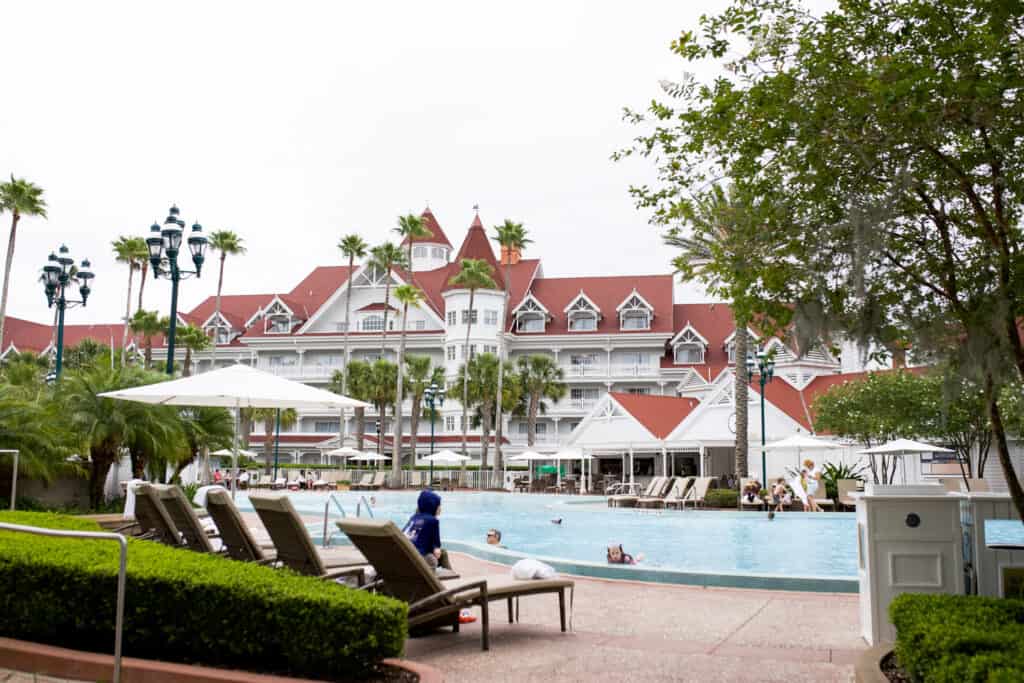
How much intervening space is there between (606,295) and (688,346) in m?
7.48

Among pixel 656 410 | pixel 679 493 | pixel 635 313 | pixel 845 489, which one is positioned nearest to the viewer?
pixel 845 489

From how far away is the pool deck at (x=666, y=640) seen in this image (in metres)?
6.00

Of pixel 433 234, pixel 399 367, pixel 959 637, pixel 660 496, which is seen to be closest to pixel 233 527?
pixel 959 637

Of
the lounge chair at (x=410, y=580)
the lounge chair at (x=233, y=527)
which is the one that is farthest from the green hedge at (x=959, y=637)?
the lounge chair at (x=233, y=527)

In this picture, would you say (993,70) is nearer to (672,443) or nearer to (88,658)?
(88,658)

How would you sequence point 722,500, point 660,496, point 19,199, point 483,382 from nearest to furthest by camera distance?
point 722,500, point 660,496, point 19,199, point 483,382

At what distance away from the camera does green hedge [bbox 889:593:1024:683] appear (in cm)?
407

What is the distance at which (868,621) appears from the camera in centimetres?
682

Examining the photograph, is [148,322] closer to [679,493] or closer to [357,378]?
[357,378]

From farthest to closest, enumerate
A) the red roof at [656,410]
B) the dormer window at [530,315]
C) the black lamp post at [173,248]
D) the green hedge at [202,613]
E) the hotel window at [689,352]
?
the dormer window at [530,315], the hotel window at [689,352], the red roof at [656,410], the black lamp post at [173,248], the green hedge at [202,613]

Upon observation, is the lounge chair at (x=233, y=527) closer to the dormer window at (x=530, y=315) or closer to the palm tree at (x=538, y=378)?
the palm tree at (x=538, y=378)

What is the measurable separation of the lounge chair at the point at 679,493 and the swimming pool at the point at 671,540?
68.4 inches

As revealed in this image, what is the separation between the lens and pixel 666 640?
7.21 meters

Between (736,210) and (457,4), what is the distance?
4.51 metres
